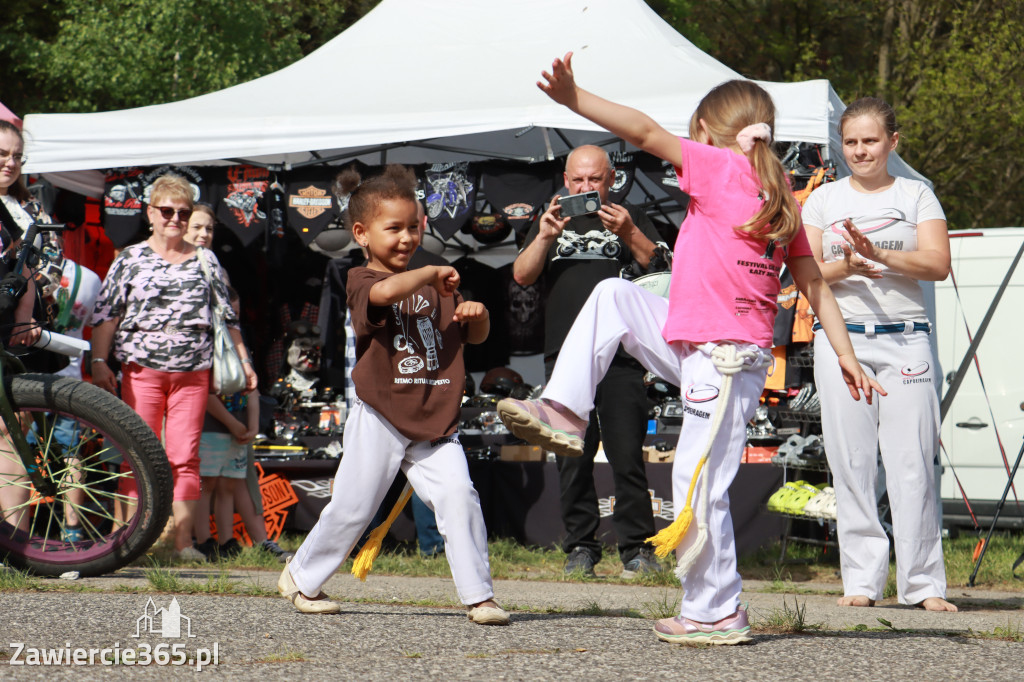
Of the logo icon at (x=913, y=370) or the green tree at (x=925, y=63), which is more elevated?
the green tree at (x=925, y=63)

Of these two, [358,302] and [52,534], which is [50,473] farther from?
[358,302]

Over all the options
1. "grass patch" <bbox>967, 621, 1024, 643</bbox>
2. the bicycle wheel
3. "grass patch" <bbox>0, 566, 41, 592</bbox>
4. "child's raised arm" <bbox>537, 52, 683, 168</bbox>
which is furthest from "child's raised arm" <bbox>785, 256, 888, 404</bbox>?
"grass patch" <bbox>0, 566, 41, 592</bbox>

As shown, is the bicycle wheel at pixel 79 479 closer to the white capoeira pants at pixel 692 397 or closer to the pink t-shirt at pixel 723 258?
the white capoeira pants at pixel 692 397

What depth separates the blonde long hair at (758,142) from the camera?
3.53m

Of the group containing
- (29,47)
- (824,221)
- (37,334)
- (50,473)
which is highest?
(29,47)

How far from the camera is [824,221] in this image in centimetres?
491

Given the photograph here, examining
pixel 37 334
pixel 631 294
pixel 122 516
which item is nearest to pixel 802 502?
pixel 631 294

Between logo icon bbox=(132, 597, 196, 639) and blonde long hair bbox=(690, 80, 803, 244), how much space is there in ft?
6.50

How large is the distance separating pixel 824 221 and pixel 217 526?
3646 mm

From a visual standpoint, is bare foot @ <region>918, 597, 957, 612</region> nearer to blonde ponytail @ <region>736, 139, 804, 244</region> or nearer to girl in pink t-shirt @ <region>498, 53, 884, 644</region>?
girl in pink t-shirt @ <region>498, 53, 884, 644</region>

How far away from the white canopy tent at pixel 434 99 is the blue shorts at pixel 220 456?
177 cm

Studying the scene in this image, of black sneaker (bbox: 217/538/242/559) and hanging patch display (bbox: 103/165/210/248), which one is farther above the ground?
hanging patch display (bbox: 103/165/210/248)

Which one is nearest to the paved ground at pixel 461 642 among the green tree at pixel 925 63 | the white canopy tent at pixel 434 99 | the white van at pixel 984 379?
the white canopy tent at pixel 434 99

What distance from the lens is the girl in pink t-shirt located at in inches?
137
